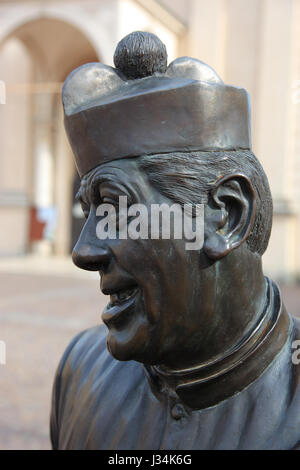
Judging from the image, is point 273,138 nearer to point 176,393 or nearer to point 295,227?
point 295,227

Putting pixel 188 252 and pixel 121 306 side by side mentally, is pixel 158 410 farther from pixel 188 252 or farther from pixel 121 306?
pixel 188 252

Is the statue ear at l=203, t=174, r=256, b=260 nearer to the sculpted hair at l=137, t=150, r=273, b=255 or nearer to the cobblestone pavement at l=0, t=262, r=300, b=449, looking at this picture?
the sculpted hair at l=137, t=150, r=273, b=255

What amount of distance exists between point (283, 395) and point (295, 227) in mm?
11031

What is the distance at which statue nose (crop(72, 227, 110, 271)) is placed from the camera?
3.29 feet

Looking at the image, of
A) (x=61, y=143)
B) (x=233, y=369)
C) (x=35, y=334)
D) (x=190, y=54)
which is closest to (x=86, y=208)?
(x=233, y=369)

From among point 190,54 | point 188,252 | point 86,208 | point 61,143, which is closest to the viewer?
point 188,252

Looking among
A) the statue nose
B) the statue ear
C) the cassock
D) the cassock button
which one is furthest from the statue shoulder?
the statue ear

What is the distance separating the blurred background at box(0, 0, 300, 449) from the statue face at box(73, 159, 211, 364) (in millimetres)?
2662

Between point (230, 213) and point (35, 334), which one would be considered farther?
point (35, 334)

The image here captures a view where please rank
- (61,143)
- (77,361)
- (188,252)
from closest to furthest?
(188,252)
(77,361)
(61,143)

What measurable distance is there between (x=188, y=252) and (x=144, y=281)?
100mm

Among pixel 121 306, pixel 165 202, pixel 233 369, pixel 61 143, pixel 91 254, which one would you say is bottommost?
pixel 233 369

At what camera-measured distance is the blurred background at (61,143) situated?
5.55m

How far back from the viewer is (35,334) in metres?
5.96
